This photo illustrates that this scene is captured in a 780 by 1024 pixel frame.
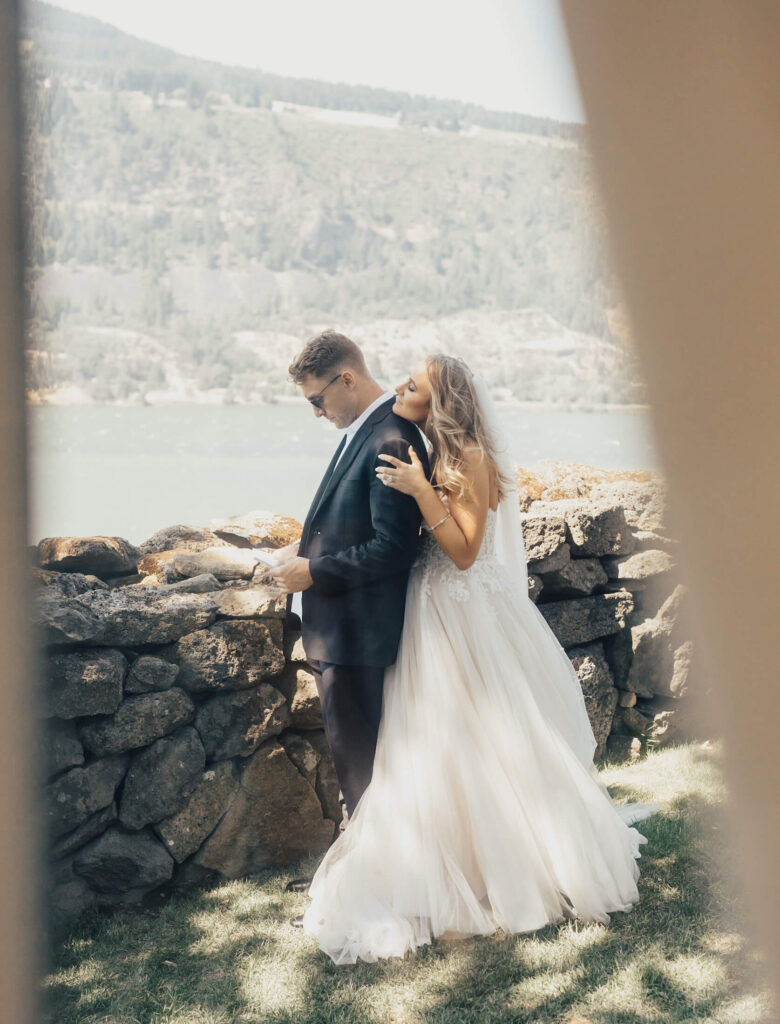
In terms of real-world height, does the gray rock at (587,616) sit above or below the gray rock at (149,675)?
above

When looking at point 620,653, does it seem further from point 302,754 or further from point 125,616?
point 125,616

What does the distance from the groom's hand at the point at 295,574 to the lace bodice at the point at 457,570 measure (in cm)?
37

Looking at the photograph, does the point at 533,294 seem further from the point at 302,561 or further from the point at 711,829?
the point at 711,829

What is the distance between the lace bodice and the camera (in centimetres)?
260

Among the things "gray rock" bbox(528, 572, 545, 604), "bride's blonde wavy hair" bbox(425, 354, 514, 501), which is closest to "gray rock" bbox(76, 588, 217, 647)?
"bride's blonde wavy hair" bbox(425, 354, 514, 501)

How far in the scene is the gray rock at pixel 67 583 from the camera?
99.7 inches

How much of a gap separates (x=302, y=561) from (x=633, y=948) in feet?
4.91

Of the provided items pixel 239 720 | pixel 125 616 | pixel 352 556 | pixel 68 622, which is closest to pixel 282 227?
pixel 352 556

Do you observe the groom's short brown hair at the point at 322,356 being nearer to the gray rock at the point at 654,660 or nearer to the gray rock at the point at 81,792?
the gray rock at the point at 81,792

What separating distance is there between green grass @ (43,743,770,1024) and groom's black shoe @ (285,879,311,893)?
6 centimetres

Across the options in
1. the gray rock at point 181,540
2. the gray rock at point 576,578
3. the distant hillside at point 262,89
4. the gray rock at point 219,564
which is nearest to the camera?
the distant hillside at point 262,89

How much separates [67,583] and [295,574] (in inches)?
30.9

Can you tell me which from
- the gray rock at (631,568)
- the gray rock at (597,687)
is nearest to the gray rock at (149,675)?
the gray rock at (597,687)

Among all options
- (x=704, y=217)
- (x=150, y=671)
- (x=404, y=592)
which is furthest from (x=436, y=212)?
(x=704, y=217)
